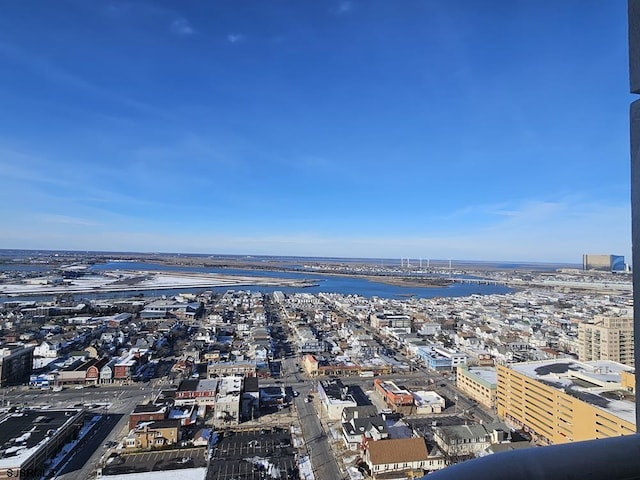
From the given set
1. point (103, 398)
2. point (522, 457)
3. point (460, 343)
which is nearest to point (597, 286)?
point (460, 343)

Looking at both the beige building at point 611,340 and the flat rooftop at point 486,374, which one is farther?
the beige building at point 611,340

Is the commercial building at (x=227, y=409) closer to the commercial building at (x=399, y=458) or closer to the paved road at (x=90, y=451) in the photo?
the paved road at (x=90, y=451)

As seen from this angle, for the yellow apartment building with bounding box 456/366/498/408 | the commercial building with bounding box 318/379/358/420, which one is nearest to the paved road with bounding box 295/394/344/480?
the commercial building with bounding box 318/379/358/420

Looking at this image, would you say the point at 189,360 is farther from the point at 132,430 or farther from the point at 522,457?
the point at 522,457

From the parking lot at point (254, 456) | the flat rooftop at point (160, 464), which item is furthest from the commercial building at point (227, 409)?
the flat rooftop at point (160, 464)

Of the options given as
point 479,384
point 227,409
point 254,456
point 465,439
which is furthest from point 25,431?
point 479,384

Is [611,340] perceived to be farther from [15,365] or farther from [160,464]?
[15,365]
